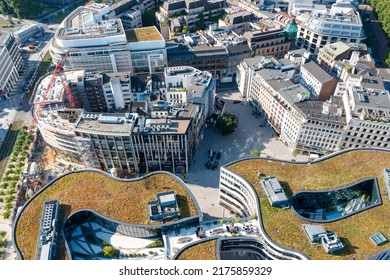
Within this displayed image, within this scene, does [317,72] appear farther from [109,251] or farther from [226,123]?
[109,251]

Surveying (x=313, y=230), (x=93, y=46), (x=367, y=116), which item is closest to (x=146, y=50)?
(x=93, y=46)

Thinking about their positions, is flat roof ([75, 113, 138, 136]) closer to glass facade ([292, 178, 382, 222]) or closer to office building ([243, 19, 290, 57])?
glass facade ([292, 178, 382, 222])

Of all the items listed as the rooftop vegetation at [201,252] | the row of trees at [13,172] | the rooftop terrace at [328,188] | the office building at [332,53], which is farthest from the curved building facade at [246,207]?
the office building at [332,53]

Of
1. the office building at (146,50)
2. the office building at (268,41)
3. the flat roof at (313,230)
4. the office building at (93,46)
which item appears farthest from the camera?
the office building at (268,41)

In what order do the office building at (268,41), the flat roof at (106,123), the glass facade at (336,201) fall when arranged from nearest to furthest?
the glass facade at (336,201) → the flat roof at (106,123) → the office building at (268,41)

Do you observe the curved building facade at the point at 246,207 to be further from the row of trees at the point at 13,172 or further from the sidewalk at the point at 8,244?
the row of trees at the point at 13,172

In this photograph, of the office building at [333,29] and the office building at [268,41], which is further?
the office building at [333,29]
